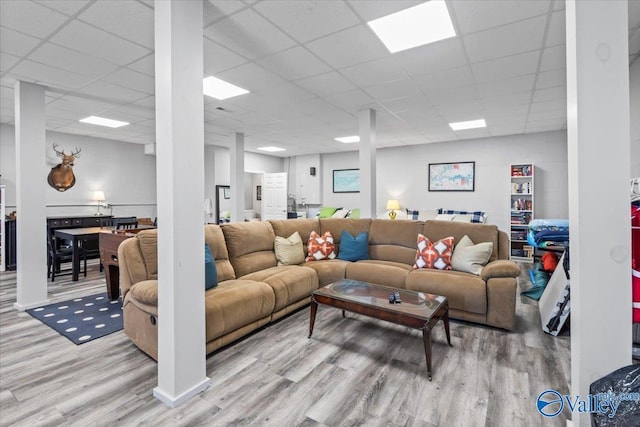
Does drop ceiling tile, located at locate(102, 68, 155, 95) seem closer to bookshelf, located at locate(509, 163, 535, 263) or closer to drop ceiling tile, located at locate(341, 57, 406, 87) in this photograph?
drop ceiling tile, located at locate(341, 57, 406, 87)

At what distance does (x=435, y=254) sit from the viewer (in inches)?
141

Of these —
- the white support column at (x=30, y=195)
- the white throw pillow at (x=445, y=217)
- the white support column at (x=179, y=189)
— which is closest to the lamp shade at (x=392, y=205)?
the white throw pillow at (x=445, y=217)

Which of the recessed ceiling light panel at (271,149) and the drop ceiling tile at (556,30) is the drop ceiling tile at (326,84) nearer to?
the drop ceiling tile at (556,30)

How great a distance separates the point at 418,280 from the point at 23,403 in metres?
3.22

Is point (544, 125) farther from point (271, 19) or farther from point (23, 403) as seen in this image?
point (23, 403)

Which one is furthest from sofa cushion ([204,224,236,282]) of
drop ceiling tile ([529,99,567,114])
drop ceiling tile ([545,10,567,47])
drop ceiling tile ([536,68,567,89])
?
drop ceiling tile ([529,99,567,114])

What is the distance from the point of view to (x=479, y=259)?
3326 millimetres

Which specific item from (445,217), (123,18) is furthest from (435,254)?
(123,18)

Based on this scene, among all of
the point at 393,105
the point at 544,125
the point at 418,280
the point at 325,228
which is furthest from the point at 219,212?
the point at 544,125

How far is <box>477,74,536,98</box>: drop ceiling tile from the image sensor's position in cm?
349

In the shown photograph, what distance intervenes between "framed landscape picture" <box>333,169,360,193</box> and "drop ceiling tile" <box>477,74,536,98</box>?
4607 millimetres

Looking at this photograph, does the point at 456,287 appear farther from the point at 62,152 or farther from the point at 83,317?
the point at 62,152

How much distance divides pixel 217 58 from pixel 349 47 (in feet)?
4.29

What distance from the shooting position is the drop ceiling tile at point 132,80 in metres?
3.34
